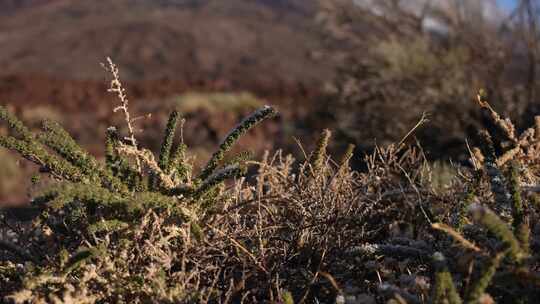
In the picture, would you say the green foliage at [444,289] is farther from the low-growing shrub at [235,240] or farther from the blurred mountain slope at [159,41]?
the blurred mountain slope at [159,41]

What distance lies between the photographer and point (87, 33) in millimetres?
37094

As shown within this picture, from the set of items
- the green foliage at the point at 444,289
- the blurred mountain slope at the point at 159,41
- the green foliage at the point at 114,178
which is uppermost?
the blurred mountain slope at the point at 159,41

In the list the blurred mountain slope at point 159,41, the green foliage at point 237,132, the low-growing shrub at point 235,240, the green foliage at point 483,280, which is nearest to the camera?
the green foliage at point 483,280

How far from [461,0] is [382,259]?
5.41 metres

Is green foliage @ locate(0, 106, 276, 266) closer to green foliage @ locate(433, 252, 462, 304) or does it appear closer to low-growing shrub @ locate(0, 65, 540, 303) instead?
low-growing shrub @ locate(0, 65, 540, 303)

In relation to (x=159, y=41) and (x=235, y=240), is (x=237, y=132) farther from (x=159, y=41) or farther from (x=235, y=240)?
(x=159, y=41)

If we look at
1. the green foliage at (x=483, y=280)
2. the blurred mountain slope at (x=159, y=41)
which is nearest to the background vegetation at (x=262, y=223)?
the green foliage at (x=483, y=280)

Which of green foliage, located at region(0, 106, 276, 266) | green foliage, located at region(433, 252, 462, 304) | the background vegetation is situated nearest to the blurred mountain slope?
the background vegetation

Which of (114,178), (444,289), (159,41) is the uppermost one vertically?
(159,41)

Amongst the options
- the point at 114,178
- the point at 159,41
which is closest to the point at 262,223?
the point at 114,178

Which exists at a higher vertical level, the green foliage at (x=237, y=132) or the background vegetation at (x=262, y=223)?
the green foliage at (x=237, y=132)

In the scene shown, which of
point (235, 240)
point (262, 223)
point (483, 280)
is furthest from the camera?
point (262, 223)

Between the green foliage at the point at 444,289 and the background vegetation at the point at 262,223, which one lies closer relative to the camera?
the green foliage at the point at 444,289

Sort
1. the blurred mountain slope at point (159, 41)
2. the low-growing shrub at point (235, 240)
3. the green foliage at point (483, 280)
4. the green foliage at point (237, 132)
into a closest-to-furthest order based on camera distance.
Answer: the green foliage at point (483, 280)
the low-growing shrub at point (235, 240)
the green foliage at point (237, 132)
the blurred mountain slope at point (159, 41)
